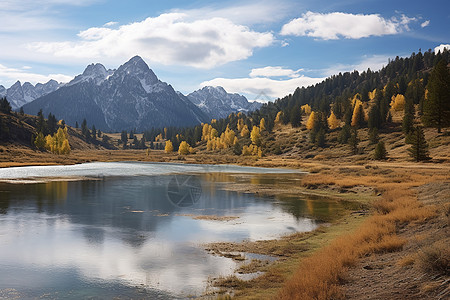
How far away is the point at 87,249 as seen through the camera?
21.2m

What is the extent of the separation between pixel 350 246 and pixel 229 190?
3594 cm

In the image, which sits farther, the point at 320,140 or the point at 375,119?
the point at 320,140

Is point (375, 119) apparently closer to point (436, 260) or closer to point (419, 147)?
point (419, 147)

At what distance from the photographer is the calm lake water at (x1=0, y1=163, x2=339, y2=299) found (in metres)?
15.5

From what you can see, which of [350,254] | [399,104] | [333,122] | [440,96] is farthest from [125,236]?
[399,104]

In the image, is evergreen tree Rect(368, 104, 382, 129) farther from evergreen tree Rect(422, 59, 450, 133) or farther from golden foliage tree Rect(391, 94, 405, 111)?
evergreen tree Rect(422, 59, 450, 133)

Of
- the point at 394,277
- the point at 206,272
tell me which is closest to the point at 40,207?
the point at 206,272

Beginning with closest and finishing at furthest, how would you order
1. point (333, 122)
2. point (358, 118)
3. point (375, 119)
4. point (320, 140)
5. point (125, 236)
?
point (125, 236), point (375, 119), point (320, 140), point (358, 118), point (333, 122)

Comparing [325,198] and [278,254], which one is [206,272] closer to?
[278,254]

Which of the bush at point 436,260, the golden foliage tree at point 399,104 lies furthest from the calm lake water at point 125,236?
the golden foliage tree at point 399,104

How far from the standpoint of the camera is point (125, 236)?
24.6 m

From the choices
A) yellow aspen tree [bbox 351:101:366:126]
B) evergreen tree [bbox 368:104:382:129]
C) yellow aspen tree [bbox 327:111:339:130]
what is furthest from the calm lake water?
yellow aspen tree [bbox 327:111:339:130]

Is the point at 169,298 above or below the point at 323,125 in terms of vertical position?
below

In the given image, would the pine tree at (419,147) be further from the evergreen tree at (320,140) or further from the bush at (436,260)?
the bush at (436,260)
